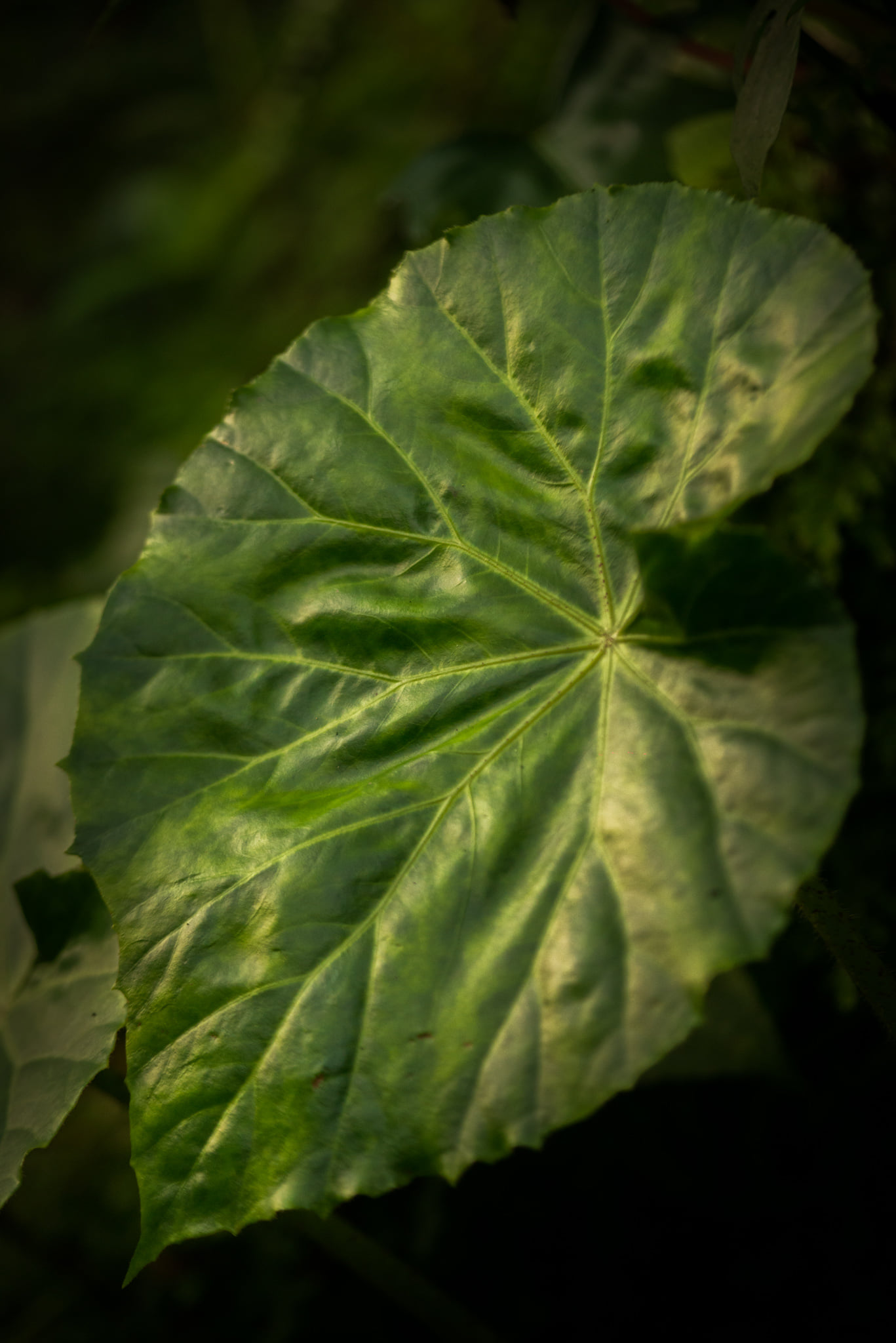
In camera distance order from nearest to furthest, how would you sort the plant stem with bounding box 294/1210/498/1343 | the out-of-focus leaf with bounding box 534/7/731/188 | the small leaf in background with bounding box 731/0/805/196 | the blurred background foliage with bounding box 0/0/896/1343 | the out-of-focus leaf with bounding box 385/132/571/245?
1. the small leaf in background with bounding box 731/0/805/196
2. the plant stem with bounding box 294/1210/498/1343
3. the blurred background foliage with bounding box 0/0/896/1343
4. the out-of-focus leaf with bounding box 534/7/731/188
5. the out-of-focus leaf with bounding box 385/132/571/245

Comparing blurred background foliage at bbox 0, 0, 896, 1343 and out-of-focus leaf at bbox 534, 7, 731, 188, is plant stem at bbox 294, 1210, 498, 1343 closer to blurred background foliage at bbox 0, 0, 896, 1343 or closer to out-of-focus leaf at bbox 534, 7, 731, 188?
blurred background foliage at bbox 0, 0, 896, 1343

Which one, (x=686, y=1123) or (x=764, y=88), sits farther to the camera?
(x=686, y=1123)

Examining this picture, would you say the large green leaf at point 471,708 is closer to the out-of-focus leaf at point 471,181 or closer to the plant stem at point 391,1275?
the plant stem at point 391,1275

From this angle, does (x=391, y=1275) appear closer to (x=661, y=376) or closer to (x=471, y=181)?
(x=661, y=376)

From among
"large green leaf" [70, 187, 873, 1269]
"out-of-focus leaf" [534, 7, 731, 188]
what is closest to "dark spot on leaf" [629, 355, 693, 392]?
"large green leaf" [70, 187, 873, 1269]


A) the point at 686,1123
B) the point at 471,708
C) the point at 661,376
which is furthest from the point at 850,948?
the point at 686,1123
